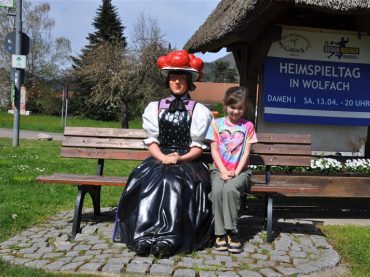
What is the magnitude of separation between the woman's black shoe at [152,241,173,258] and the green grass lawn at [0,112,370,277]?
2.81 ft

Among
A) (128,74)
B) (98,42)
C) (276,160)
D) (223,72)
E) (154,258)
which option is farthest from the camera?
(223,72)

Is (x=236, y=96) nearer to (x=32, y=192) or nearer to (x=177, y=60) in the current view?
(x=177, y=60)

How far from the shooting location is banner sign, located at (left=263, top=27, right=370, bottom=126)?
22.9ft

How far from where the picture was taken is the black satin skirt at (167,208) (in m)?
4.15

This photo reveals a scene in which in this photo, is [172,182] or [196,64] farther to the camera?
[196,64]

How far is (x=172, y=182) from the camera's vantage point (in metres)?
4.30

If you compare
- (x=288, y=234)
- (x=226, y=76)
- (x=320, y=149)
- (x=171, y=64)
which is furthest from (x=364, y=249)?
(x=226, y=76)

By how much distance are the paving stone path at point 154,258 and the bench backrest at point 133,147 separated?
730 millimetres

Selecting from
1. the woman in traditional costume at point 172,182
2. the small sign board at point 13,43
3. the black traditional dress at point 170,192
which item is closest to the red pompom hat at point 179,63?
the woman in traditional costume at point 172,182

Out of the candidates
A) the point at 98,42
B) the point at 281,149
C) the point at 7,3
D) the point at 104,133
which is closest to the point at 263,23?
the point at 281,149

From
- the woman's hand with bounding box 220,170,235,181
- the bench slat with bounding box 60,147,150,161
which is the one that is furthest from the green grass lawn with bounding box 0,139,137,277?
the woman's hand with bounding box 220,170,235,181

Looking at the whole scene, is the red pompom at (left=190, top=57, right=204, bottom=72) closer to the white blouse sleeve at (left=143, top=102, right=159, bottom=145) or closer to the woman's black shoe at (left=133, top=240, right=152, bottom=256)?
the white blouse sleeve at (left=143, top=102, right=159, bottom=145)

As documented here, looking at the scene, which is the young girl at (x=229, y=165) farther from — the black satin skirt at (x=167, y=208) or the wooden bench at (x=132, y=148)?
the wooden bench at (x=132, y=148)

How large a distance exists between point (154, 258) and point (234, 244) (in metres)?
0.74
